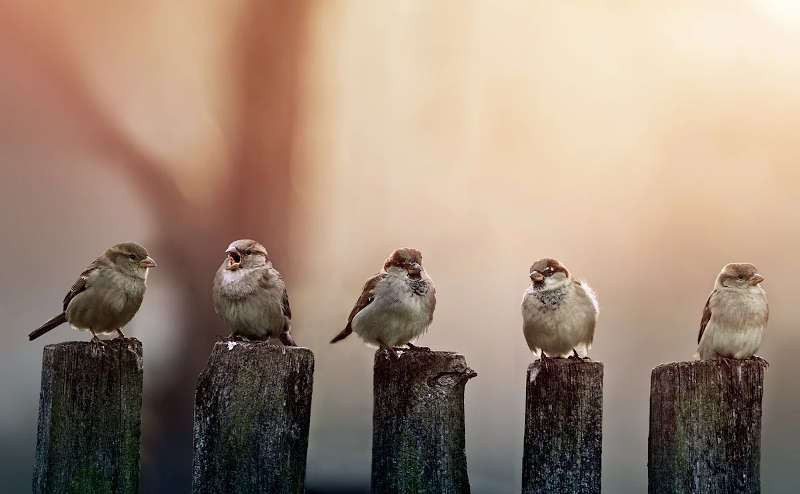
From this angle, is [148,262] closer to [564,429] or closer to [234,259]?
[234,259]

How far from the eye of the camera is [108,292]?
453 cm

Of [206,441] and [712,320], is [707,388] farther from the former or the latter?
[712,320]

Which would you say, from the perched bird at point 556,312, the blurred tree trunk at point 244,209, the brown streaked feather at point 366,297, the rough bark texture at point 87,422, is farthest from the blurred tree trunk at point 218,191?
the rough bark texture at point 87,422

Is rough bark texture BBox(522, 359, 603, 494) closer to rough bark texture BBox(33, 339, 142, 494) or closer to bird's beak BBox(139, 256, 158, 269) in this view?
rough bark texture BBox(33, 339, 142, 494)

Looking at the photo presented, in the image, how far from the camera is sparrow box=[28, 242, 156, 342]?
4.54 m

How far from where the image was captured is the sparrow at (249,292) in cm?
449

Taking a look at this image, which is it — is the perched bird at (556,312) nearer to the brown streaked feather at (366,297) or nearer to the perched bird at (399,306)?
the perched bird at (399,306)

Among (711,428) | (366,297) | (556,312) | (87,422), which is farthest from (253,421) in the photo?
(556,312)

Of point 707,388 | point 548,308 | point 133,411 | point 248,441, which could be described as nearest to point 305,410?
point 248,441

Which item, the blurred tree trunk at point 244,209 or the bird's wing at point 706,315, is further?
the blurred tree trunk at point 244,209

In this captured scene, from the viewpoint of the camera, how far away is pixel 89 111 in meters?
5.66

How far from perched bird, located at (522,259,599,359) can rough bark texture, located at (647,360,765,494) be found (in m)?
1.54

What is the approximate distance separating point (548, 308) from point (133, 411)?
7.19ft

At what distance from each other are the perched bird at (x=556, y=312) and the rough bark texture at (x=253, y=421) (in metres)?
1.88
